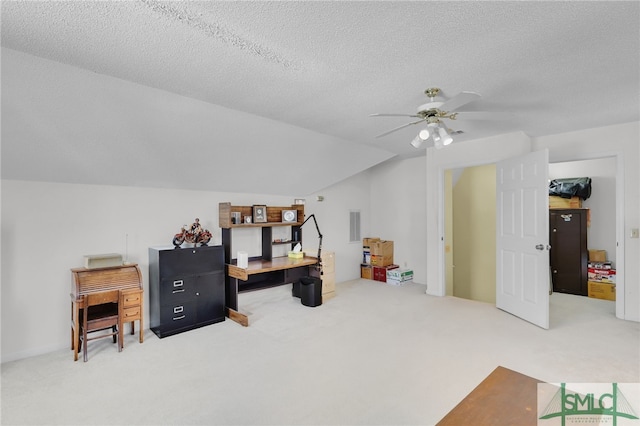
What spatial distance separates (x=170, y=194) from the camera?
3.91m

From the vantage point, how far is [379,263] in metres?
6.14

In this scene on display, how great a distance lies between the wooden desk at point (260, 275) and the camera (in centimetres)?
390

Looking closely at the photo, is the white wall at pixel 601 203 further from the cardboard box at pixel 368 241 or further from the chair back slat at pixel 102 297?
→ the chair back slat at pixel 102 297

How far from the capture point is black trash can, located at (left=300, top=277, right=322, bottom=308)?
446 cm

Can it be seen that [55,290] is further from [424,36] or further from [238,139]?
[424,36]

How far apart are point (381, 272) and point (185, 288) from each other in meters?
3.64

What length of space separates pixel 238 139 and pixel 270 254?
5.93ft

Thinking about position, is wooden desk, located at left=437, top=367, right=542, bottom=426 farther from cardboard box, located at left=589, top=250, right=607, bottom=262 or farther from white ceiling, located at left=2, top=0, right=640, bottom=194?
cardboard box, located at left=589, top=250, right=607, bottom=262

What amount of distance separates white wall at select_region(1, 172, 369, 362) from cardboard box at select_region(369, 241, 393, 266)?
3474 mm

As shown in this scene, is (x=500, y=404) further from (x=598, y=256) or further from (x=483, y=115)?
(x=598, y=256)

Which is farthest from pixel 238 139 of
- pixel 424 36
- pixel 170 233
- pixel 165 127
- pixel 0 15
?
pixel 424 36

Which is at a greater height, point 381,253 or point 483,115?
point 483,115

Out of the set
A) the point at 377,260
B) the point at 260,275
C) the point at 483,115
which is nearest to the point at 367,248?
the point at 377,260

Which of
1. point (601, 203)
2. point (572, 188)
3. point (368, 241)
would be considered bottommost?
point (368, 241)
